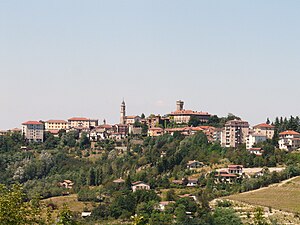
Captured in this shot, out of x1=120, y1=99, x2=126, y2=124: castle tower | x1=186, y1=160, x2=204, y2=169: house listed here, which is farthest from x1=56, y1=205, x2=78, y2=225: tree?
x1=120, y1=99, x2=126, y2=124: castle tower

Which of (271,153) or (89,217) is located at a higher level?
(271,153)

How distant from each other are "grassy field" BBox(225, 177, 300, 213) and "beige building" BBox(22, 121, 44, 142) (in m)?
49.2

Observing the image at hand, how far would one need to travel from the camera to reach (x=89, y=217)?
183ft

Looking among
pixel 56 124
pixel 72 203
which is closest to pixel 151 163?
pixel 72 203

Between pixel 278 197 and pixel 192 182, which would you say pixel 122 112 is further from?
pixel 278 197

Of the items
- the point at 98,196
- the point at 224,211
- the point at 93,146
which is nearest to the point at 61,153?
the point at 93,146

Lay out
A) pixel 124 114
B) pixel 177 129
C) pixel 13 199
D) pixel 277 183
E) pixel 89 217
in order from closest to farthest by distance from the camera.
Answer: pixel 13 199
pixel 89 217
pixel 277 183
pixel 177 129
pixel 124 114

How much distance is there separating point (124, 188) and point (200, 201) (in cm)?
1177

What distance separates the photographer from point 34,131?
10031 cm

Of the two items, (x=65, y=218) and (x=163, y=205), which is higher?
(x=65, y=218)

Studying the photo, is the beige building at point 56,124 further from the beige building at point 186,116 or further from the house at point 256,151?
the house at point 256,151

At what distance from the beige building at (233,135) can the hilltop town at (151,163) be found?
0.14m

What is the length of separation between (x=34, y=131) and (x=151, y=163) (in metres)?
29.6

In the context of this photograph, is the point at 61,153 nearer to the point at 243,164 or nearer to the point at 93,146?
the point at 93,146
